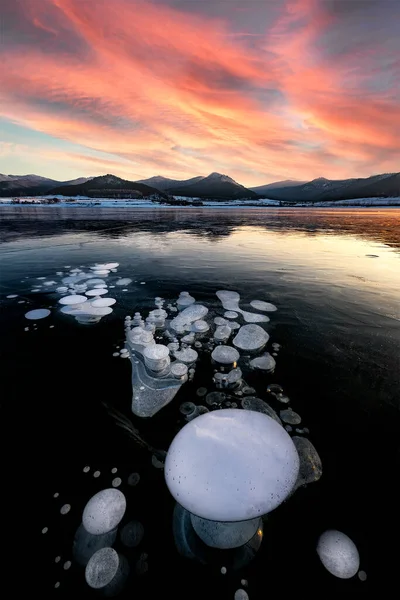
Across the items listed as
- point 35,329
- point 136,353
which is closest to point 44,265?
point 35,329

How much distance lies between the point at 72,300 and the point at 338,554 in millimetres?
5307

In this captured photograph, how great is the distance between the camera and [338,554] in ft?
5.27

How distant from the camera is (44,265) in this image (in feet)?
26.6

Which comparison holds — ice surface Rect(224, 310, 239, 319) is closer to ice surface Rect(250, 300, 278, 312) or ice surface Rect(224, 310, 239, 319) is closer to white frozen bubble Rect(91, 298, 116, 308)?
ice surface Rect(250, 300, 278, 312)

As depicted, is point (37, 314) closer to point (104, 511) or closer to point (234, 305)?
point (234, 305)

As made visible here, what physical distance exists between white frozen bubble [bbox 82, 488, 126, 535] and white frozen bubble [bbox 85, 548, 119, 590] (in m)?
0.13

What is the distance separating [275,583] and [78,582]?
1.13 metres

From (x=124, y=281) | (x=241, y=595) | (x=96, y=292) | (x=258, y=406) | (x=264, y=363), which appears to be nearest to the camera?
(x=241, y=595)

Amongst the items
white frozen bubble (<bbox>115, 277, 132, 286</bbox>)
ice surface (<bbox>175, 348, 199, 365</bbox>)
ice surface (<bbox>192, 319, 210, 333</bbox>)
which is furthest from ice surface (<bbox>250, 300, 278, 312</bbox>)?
white frozen bubble (<bbox>115, 277, 132, 286</bbox>)

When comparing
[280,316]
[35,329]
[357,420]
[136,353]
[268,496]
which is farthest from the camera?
[280,316]

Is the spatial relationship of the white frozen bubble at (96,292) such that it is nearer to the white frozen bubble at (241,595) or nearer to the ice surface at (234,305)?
the ice surface at (234,305)

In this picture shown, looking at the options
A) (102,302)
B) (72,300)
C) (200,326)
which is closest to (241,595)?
(200,326)

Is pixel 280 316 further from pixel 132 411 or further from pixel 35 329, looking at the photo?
pixel 35 329

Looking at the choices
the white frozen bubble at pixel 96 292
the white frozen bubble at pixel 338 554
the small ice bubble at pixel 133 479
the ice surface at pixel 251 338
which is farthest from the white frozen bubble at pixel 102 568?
the white frozen bubble at pixel 96 292
